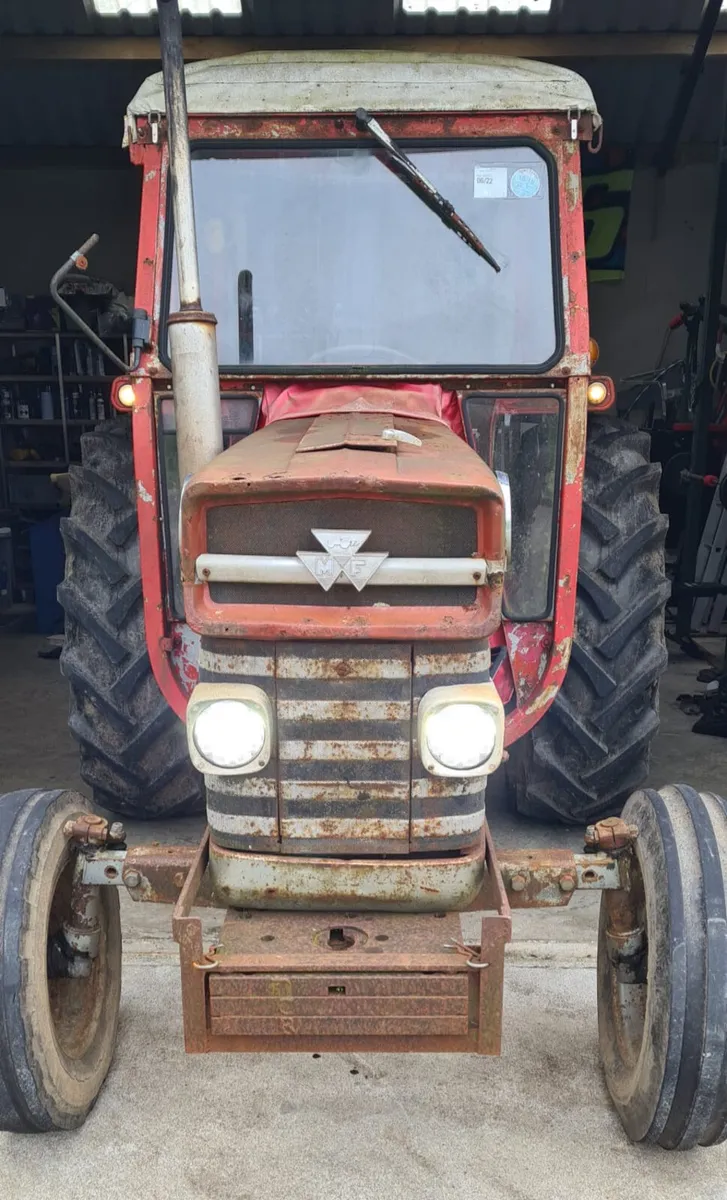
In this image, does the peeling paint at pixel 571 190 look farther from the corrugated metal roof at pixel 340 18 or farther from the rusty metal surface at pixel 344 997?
the corrugated metal roof at pixel 340 18

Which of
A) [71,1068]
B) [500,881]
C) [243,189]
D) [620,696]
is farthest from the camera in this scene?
[620,696]

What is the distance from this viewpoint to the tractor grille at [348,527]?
5.97ft

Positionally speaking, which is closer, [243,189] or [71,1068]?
[71,1068]

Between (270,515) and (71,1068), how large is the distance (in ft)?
4.35

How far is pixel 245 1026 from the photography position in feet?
5.96

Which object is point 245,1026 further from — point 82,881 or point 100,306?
point 100,306

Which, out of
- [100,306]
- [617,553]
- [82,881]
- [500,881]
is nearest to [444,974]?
[500,881]

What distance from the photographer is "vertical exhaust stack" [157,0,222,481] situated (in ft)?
6.59

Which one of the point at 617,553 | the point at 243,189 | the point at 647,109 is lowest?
the point at 617,553

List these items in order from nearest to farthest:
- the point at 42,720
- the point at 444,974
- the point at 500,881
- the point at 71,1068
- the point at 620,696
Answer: the point at 444,974 → the point at 500,881 → the point at 71,1068 → the point at 620,696 → the point at 42,720

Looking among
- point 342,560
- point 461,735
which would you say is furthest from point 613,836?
point 342,560

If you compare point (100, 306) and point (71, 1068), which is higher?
point (100, 306)

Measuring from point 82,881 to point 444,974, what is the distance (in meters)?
0.87

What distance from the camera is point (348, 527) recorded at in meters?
1.83
